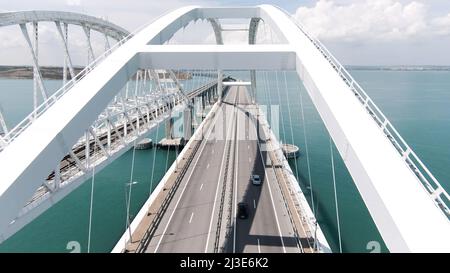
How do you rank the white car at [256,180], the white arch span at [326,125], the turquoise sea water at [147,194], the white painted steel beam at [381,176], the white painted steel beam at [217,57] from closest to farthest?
the white painted steel beam at [381,176]
the white arch span at [326,125]
the white painted steel beam at [217,57]
the turquoise sea water at [147,194]
the white car at [256,180]

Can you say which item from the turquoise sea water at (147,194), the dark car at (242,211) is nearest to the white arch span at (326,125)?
the dark car at (242,211)

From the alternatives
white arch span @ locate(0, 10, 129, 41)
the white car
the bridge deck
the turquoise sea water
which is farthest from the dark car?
white arch span @ locate(0, 10, 129, 41)

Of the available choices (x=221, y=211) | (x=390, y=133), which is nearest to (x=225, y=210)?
(x=221, y=211)

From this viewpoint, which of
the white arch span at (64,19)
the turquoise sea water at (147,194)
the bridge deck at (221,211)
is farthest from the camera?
the turquoise sea water at (147,194)

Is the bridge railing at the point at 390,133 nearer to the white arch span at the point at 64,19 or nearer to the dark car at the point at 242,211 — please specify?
the dark car at the point at 242,211

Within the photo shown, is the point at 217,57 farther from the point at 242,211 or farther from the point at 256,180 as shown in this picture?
Result: the point at 256,180
